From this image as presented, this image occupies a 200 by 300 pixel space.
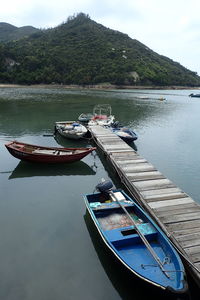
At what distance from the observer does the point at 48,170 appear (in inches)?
614

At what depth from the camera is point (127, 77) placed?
410 ft

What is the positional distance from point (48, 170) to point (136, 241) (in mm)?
9884

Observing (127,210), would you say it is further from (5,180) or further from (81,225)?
(5,180)

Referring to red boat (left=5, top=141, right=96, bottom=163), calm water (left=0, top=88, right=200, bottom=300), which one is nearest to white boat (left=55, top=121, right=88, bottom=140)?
calm water (left=0, top=88, right=200, bottom=300)

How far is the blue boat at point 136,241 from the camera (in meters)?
5.96

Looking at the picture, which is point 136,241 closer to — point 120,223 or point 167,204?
point 120,223

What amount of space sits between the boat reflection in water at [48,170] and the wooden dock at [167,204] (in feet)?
7.97

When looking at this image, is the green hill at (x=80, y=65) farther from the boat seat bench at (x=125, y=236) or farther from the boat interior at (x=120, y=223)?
the boat seat bench at (x=125, y=236)

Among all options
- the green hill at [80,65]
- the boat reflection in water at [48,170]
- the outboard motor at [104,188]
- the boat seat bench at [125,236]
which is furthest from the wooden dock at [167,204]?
the green hill at [80,65]

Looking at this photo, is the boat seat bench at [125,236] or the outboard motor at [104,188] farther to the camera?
the outboard motor at [104,188]


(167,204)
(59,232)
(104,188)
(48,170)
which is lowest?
(59,232)

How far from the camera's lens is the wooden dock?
718 cm

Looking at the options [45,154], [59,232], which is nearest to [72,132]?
[45,154]

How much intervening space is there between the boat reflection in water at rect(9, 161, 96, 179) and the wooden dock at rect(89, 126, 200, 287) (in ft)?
7.97
